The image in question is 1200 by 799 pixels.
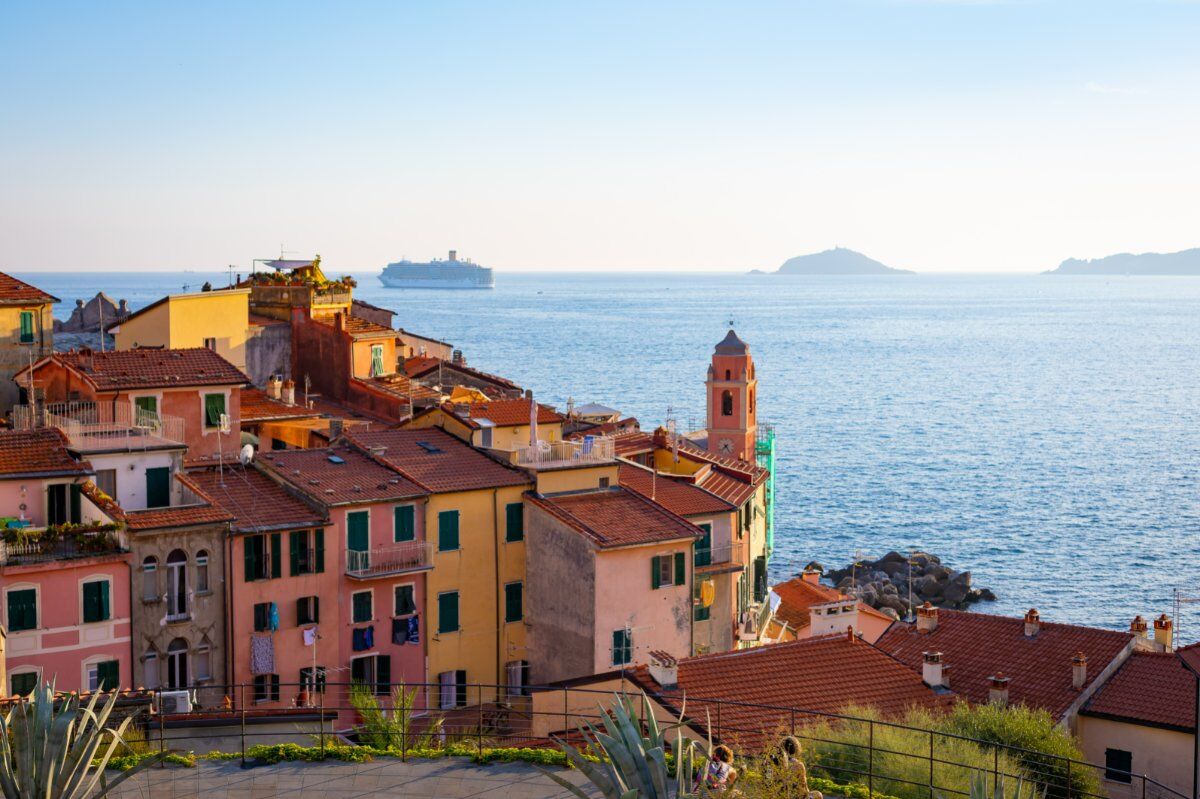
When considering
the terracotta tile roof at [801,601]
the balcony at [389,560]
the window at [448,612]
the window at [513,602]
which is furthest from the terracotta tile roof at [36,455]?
the terracotta tile roof at [801,601]

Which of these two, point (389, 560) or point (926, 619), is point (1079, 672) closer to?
point (926, 619)

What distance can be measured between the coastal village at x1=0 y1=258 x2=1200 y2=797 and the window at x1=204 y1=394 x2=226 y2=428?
0.19 feet

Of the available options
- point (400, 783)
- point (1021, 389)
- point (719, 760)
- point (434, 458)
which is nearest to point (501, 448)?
point (434, 458)

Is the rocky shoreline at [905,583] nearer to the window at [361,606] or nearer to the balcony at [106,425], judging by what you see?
the window at [361,606]

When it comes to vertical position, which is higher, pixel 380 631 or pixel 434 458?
pixel 434 458

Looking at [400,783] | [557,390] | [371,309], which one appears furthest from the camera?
[557,390]

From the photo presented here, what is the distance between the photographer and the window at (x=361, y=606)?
3006 centimetres

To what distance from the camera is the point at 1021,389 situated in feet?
456

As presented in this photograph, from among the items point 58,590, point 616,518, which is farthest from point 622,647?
point 58,590

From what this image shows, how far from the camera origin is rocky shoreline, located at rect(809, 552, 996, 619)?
53.5 metres

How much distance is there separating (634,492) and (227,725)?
15611 mm

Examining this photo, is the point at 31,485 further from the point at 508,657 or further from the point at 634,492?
the point at 634,492

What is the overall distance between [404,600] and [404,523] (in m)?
1.68

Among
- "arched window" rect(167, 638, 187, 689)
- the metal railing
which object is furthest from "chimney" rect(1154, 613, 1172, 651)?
"arched window" rect(167, 638, 187, 689)
